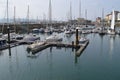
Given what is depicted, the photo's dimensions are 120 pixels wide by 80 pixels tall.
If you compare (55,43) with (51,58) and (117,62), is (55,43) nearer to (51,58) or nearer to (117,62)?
(51,58)

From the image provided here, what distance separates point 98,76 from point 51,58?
10.2 metres

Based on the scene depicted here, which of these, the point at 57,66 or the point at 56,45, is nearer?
the point at 57,66

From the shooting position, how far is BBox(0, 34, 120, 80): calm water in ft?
72.2

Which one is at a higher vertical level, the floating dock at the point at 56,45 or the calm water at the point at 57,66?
the floating dock at the point at 56,45

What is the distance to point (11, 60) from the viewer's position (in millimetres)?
29266

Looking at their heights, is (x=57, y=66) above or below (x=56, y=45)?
below

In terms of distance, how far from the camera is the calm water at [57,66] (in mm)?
22016

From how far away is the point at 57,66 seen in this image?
26.1 metres

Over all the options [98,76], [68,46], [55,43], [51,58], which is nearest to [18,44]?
[55,43]

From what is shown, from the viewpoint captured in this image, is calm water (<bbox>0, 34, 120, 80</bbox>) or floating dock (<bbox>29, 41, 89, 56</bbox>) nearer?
calm water (<bbox>0, 34, 120, 80</bbox>)

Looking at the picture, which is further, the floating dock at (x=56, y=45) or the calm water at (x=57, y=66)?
the floating dock at (x=56, y=45)

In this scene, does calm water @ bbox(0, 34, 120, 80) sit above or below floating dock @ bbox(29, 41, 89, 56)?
below

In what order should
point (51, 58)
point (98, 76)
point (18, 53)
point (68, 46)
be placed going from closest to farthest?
1. point (98, 76)
2. point (51, 58)
3. point (18, 53)
4. point (68, 46)

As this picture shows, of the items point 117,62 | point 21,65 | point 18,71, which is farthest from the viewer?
point 117,62
